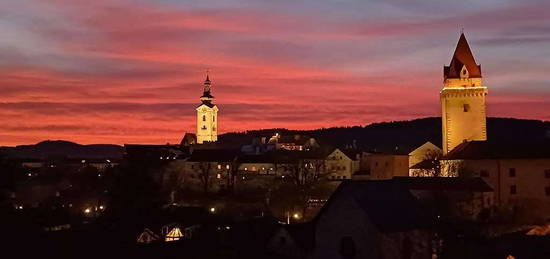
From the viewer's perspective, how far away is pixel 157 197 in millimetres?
70500

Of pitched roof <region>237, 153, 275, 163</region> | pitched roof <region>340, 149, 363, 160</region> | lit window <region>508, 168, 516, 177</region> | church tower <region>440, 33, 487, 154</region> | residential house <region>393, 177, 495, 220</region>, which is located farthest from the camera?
pitched roof <region>237, 153, 275, 163</region>

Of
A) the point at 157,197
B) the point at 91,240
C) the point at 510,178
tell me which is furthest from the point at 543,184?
the point at 91,240

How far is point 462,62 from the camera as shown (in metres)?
91.6

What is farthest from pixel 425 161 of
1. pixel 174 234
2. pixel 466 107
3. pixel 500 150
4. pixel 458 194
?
pixel 174 234

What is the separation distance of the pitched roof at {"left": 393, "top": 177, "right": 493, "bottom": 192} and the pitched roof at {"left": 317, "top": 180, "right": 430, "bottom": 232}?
90.2 ft

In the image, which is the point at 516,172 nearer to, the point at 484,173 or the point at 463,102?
the point at 484,173

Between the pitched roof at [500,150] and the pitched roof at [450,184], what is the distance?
423cm

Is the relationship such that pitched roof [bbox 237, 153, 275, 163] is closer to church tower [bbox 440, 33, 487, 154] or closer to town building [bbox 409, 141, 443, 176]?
town building [bbox 409, 141, 443, 176]

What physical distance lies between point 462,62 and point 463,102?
4.73 metres

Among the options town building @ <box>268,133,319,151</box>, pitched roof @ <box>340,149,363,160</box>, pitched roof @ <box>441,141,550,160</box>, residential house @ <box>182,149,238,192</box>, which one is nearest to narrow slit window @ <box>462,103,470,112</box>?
pitched roof @ <box>441,141,550,160</box>

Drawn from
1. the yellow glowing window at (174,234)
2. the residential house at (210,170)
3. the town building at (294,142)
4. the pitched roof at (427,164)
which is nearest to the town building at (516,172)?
the pitched roof at (427,164)

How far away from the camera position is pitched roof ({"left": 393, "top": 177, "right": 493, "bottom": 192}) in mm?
71500

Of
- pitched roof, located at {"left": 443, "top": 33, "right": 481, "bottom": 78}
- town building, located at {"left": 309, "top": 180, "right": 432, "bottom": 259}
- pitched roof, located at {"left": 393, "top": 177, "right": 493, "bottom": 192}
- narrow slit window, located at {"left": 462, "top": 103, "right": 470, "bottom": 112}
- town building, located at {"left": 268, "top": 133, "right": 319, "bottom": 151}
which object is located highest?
pitched roof, located at {"left": 443, "top": 33, "right": 481, "bottom": 78}

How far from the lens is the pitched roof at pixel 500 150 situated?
7688 cm
